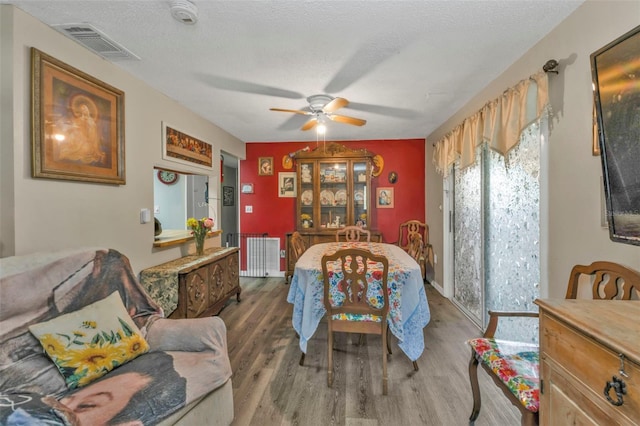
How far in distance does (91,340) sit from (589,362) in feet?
6.74

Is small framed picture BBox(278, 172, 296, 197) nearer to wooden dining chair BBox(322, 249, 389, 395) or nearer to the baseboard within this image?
the baseboard

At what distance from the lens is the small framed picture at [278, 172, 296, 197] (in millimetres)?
4906

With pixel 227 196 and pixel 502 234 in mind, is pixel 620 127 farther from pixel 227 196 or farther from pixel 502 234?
pixel 227 196

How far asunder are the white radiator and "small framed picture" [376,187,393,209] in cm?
188

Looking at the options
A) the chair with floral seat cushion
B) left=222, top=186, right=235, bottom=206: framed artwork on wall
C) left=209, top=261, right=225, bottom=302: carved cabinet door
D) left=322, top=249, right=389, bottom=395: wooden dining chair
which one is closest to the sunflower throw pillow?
left=322, top=249, right=389, bottom=395: wooden dining chair

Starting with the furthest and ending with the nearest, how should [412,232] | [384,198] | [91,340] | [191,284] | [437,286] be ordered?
1. [384,198]
2. [412,232]
3. [437,286]
4. [191,284]
5. [91,340]

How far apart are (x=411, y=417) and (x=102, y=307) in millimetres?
1903

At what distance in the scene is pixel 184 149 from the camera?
3.12 m

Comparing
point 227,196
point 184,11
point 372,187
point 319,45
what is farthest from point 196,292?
point 372,187

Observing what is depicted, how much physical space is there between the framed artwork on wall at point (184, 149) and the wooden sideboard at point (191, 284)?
3.56 ft

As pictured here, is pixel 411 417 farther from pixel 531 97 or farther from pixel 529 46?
pixel 529 46

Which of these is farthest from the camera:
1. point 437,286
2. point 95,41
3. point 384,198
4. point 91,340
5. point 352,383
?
point 384,198

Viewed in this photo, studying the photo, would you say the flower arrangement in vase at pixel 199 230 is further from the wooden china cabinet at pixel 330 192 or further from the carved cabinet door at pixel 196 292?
the wooden china cabinet at pixel 330 192

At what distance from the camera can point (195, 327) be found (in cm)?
167
